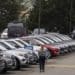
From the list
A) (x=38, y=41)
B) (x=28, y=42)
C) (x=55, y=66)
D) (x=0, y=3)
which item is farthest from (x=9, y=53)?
(x=0, y=3)

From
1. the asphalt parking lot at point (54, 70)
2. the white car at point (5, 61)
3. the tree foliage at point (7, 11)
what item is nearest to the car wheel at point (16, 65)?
the asphalt parking lot at point (54, 70)

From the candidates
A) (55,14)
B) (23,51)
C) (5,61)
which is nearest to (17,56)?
(23,51)

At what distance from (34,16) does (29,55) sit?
41.6 metres

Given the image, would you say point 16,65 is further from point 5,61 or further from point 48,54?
point 48,54

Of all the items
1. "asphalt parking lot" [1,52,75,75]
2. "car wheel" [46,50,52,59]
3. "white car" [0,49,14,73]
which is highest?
"white car" [0,49,14,73]

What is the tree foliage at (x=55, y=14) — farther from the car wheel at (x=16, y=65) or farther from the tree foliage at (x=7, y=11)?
the car wheel at (x=16, y=65)

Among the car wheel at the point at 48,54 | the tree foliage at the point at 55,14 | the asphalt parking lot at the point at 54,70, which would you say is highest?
the asphalt parking lot at the point at 54,70

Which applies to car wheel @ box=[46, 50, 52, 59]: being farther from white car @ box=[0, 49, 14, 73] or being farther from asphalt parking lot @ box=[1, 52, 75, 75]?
white car @ box=[0, 49, 14, 73]

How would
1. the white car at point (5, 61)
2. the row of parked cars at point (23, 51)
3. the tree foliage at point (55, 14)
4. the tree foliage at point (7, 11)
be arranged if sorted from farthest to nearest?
the tree foliage at point (55, 14)
the tree foliage at point (7, 11)
the row of parked cars at point (23, 51)
the white car at point (5, 61)

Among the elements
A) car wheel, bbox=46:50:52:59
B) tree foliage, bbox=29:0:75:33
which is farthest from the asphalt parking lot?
tree foliage, bbox=29:0:75:33

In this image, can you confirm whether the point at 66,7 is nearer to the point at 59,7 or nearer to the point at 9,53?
the point at 59,7

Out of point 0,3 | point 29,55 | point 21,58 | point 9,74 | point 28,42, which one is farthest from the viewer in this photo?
point 0,3

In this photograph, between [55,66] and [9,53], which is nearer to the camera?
[9,53]

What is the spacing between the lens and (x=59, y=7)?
6538cm
